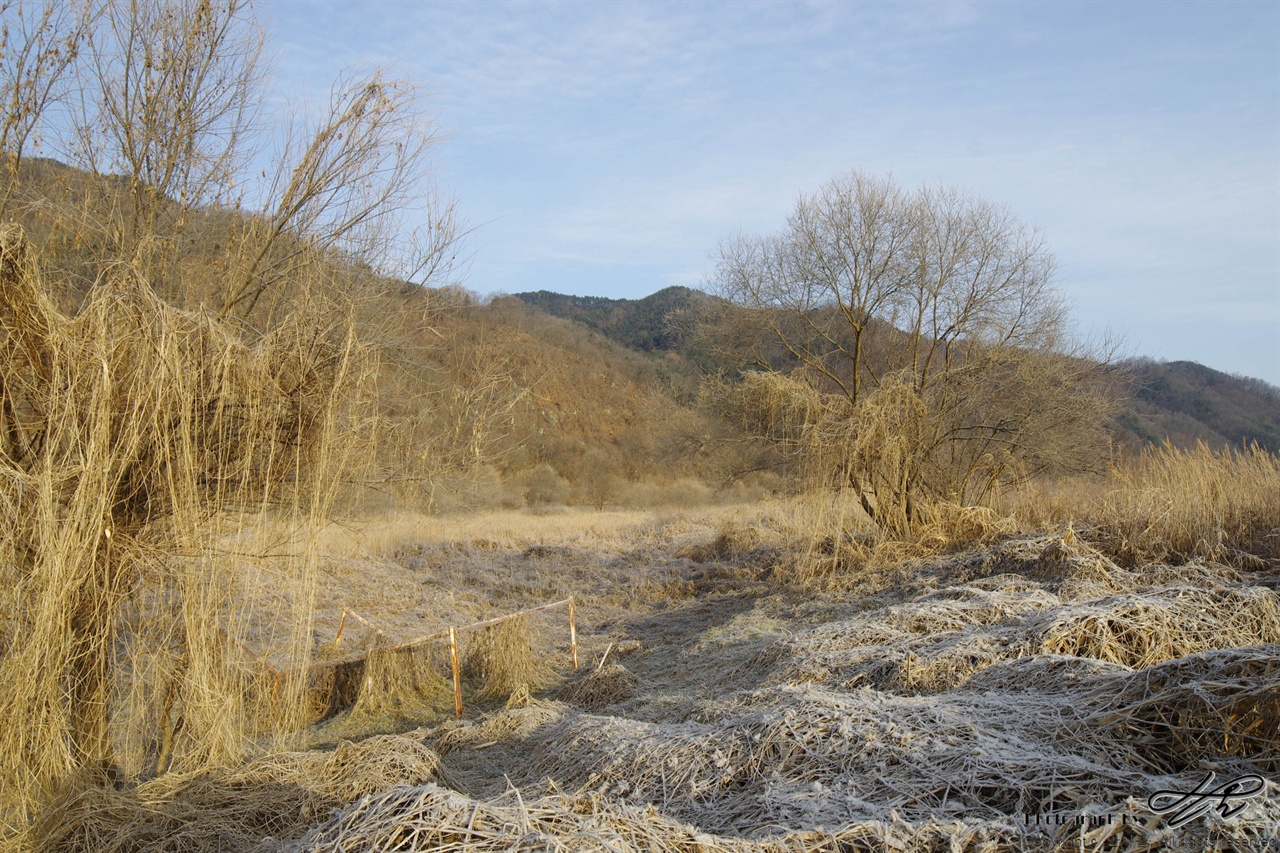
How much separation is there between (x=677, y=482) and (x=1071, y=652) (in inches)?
1675

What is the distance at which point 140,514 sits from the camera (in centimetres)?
484

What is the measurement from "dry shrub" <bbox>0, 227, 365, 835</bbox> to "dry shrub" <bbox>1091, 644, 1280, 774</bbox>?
4476 millimetres

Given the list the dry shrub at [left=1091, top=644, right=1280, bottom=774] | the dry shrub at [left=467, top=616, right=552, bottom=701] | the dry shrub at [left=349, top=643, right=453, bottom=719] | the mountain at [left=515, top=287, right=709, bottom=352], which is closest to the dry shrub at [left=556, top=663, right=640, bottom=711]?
the dry shrub at [left=467, top=616, right=552, bottom=701]

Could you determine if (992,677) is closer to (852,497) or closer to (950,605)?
(950,605)

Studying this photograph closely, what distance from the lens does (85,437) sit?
14.4 feet

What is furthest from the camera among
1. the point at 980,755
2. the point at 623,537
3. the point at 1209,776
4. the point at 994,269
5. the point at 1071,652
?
the point at 623,537

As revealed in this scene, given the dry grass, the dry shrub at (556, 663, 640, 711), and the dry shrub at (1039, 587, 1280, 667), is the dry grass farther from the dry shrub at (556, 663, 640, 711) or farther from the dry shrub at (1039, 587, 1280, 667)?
the dry shrub at (556, 663, 640, 711)

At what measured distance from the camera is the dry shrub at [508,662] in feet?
29.8

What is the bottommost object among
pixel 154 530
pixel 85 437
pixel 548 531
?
pixel 548 531

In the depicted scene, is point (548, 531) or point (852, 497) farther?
point (548, 531)

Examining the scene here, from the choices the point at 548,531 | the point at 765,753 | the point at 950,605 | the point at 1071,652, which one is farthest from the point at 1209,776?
the point at 548,531

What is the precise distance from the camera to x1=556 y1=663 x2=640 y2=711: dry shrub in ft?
25.2

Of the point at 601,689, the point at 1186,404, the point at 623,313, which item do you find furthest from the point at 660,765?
the point at 623,313

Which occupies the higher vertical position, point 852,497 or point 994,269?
point 994,269
